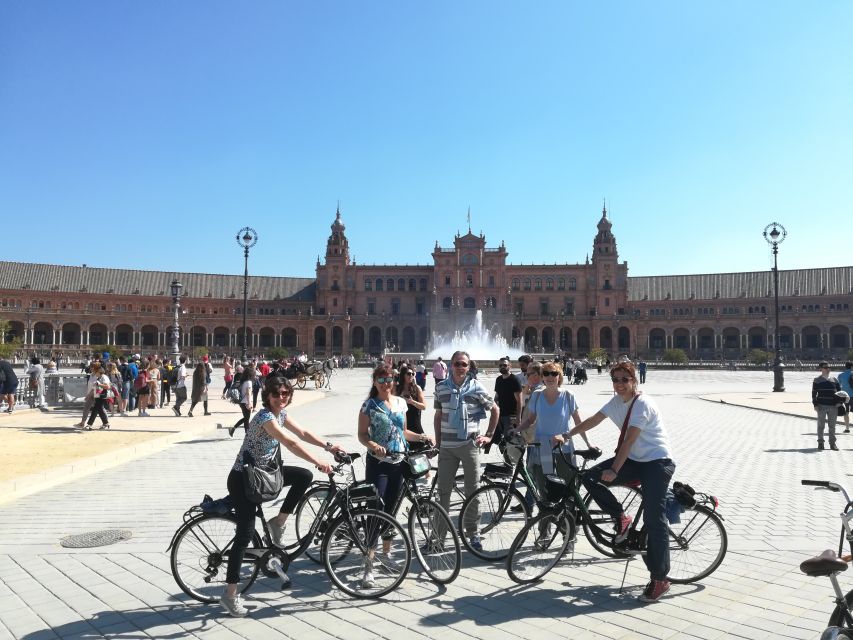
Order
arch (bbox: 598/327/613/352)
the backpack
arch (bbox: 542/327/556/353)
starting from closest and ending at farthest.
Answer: the backpack → arch (bbox: 598/327/613/352) → arch (bbox: 542/327/556/353)

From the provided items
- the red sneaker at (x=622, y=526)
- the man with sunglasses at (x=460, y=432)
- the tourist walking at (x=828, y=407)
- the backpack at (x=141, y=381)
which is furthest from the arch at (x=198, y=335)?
the red sneaker at (x=622, y=526)

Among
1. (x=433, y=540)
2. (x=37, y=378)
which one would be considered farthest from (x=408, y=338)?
(x=433, y=540)

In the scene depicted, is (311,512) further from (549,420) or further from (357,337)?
(357,337)

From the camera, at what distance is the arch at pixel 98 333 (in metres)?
91.7

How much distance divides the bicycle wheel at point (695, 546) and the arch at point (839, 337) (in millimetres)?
98632

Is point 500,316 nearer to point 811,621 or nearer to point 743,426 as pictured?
point 743,426

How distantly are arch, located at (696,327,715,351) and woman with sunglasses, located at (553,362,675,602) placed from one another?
9821cm

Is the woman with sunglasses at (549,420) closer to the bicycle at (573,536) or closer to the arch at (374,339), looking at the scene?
the bicycle at (573,536)

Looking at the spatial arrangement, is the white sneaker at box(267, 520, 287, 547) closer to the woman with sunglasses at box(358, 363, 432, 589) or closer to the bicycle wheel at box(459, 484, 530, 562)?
the woman with sunglasses at box(358, 363, 432, 589)

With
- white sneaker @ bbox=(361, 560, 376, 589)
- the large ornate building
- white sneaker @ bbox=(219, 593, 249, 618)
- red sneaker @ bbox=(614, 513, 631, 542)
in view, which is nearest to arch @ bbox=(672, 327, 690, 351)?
the large ornate building

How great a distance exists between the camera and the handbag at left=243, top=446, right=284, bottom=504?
5.14 metres

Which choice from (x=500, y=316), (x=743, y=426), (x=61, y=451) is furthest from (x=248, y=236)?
(x=500, y=316)

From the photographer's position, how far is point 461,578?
5.97m

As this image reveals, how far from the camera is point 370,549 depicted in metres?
5.58
